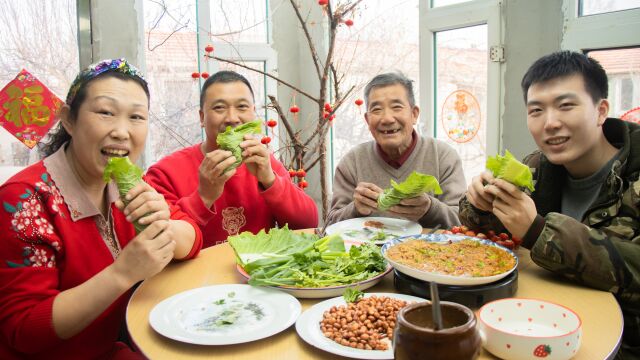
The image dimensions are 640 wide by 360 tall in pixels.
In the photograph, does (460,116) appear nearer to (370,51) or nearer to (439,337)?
(370,51)

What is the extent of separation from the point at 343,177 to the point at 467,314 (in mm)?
2084

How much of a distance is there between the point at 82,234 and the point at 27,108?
1.88 meters

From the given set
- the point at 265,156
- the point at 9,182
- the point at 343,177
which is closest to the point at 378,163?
the point at 343,177

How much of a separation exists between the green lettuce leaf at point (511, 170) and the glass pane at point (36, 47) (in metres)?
2.85

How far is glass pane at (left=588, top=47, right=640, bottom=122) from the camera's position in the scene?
2.67 metres

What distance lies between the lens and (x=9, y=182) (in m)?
1.56

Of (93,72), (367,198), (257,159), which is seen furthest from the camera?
(367,198)

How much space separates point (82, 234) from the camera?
1.66 m

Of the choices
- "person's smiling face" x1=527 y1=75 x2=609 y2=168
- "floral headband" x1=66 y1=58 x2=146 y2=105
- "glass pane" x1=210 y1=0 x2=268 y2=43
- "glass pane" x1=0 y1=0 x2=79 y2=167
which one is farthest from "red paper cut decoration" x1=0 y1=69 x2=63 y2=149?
"person's smiling face" x1=527 y1=75 x2=609 y2=168

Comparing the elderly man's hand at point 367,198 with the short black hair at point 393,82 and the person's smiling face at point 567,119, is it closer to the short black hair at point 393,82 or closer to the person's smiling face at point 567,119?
the short black hair at point 393,82

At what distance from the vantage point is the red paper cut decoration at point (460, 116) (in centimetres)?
343

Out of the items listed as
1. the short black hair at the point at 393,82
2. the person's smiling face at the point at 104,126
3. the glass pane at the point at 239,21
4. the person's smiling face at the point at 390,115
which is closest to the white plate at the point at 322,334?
the person's smiling face at the point at 104,126

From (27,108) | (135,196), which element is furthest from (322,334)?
(27,108)

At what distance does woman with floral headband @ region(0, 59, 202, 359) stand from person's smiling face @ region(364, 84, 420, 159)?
1.22 meters
